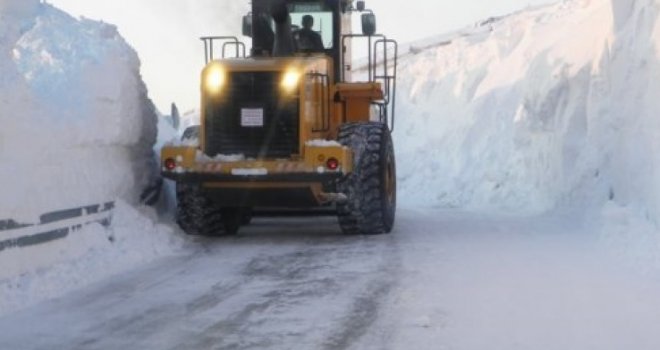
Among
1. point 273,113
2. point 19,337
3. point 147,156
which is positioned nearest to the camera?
point 19,337

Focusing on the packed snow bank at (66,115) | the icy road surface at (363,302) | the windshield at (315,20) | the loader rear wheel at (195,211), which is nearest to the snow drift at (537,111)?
the icy road surface at (363,302)

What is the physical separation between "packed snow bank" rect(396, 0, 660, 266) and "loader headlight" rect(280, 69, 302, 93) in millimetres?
4259

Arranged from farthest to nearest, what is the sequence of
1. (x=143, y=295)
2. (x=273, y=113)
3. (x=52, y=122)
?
(x=273, y=113) → (x=52, y=122) → (x=143, y=295)

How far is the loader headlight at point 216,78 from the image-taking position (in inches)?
483

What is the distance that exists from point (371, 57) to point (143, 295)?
7.51 metres

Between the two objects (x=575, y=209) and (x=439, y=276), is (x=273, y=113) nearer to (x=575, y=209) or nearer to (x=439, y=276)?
(x=439, y=276)

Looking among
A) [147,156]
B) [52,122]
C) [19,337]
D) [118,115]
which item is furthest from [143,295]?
[147,156]

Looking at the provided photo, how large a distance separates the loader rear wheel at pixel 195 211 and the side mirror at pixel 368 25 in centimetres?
326

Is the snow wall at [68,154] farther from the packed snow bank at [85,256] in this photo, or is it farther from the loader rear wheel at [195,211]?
the loader rear wheel at [195,211]

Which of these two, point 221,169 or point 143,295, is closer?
point 143,295

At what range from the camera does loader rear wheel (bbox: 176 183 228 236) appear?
1263cm

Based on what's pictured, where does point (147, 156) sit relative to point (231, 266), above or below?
above

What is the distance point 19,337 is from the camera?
6.45 metres

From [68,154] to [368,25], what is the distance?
5.17 metres
